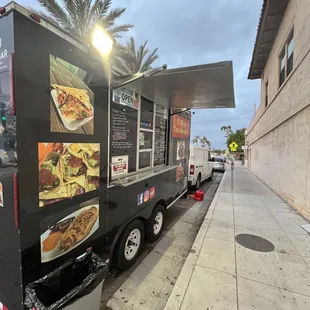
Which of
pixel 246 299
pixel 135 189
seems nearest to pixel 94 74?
pixel 135 189

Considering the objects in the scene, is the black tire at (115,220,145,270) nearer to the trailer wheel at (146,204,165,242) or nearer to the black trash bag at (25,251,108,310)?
the trailer wheel at (146,204,165,242)

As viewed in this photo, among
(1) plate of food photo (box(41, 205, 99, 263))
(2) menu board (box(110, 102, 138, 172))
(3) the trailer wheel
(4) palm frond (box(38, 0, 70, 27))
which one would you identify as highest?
(4) palm frond (box(38, 0, 70, 27))

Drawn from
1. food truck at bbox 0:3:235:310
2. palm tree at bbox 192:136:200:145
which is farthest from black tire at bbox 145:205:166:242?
palm tree at bbox 192:136:200:145

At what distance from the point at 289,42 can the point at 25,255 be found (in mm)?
10501

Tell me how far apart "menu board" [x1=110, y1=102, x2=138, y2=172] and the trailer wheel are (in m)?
1.09

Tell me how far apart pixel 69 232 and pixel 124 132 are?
5.54 feet

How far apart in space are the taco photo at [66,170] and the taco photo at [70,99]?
0.18m

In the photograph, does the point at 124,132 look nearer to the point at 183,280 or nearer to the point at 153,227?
the point at 153,227

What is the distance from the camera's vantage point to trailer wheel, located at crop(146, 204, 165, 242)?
3.74m

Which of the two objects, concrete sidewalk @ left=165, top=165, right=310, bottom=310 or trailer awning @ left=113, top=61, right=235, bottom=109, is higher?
trailer awning @ left=113, top=61, right=235, bottom=109

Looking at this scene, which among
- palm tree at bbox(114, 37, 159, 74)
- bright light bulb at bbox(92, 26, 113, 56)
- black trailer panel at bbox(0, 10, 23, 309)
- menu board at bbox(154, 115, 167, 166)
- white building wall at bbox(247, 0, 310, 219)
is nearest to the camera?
black trailer panel at bbox(0, 10, 23, 309)

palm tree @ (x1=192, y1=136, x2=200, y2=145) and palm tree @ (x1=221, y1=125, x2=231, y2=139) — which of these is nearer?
palm tree @ (x1=192, y1=136, x2=200, y2=145)

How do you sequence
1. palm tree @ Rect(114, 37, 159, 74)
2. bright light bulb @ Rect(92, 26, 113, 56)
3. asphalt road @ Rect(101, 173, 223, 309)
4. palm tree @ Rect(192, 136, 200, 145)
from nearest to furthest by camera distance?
bright light bulb @ Rect(92, 26, 113, 56) → asphalt road @ Rect(101, 173, 223, 309) → palm tree @ Rect(114, 37, 159, 74) → palm tree @ Rect(192, 136, 200, 145)

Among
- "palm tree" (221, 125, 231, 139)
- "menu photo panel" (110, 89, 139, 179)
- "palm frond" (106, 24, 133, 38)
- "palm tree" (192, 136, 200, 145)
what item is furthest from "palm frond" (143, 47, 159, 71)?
"palm tree" (221, 125, 231, 139)
